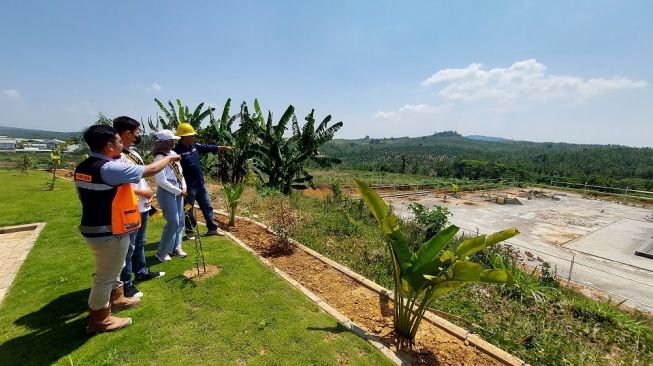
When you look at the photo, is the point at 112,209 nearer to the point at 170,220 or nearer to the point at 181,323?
the point at 181,323

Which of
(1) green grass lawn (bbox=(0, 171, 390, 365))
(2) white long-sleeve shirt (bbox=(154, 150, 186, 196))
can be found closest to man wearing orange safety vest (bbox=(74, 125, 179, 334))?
(1) green grass lawn (bbox=(0, 171, 390, 365))

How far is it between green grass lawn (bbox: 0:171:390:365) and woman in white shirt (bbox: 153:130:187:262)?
0.30 meters

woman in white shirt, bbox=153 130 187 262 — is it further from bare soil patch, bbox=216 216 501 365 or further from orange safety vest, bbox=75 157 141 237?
bare soil patch, bbox=216 216 501 365

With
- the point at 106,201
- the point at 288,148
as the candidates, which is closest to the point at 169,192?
the point at 106,201

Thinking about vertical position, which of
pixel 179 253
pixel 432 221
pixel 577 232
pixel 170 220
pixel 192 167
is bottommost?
pixel 577 232

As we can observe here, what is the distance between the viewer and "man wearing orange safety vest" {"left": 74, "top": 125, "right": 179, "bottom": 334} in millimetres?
2430

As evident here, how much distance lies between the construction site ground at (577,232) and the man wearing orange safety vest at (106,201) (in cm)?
796

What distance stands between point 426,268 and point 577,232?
14.9 meters

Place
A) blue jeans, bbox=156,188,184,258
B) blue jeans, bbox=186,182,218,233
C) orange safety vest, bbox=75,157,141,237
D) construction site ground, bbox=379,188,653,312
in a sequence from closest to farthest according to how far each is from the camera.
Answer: orange safety vest, bbox=75,157,141,237, blue jeans, bbox=156,188,184,258, blue jeans, bbox=186,182,218,233, construction site ground, bbox=379,188,653,312

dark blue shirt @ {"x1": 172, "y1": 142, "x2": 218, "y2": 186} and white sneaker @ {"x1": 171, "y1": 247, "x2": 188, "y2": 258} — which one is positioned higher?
dark blue shirt @ {"x1": 172, "y1": 142, "x2": 218, "y2": 186}

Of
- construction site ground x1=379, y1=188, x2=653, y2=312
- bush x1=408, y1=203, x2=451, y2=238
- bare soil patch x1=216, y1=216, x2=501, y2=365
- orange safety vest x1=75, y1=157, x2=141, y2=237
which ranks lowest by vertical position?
construction site ground x1=379, y1=188, x2=653, y2=312

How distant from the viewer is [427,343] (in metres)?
3.05

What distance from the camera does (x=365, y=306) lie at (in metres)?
3.69

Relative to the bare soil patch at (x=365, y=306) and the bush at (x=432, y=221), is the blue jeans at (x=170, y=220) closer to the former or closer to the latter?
the bare soil patch at (x=365, y=306)
